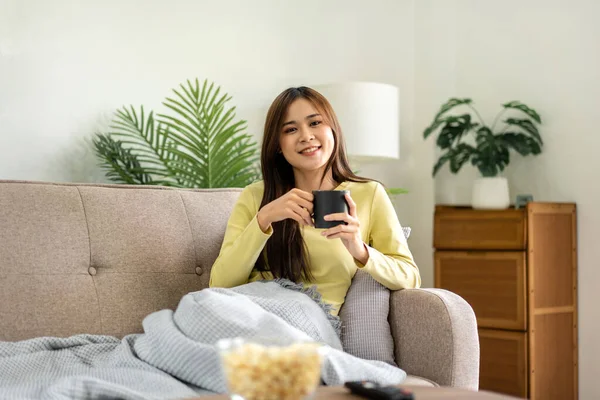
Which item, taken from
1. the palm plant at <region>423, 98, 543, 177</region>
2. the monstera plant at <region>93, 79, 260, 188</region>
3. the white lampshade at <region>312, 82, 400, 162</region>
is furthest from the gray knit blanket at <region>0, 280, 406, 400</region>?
the palm plant at <region>423, 98, 543, 177</region>

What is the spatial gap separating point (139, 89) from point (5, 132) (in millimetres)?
560

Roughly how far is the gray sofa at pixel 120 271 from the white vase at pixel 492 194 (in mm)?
1724

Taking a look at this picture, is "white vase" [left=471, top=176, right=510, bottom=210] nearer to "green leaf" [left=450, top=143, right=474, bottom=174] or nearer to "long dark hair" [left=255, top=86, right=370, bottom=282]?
"green leaf" [left=450, top=143, right=474, bottom=174]

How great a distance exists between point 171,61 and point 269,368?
2.52 meters

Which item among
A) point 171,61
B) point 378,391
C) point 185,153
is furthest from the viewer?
point 171,61

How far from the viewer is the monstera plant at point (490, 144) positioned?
141 inches

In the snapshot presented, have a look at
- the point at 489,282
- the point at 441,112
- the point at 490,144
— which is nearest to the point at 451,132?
the point at 441,112

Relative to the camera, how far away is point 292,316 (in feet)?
5.64

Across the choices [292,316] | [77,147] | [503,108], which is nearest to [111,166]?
[77,147]

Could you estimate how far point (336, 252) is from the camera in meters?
1.99

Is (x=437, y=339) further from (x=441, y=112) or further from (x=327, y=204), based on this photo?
(x=441, y=112)

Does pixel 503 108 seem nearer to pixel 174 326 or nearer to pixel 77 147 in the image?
pixel 77 147

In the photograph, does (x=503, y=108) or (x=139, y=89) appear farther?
(x=503, y=108)

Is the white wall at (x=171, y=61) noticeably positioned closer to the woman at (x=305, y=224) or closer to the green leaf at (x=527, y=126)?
the green leaf at (x=527, y=126)
